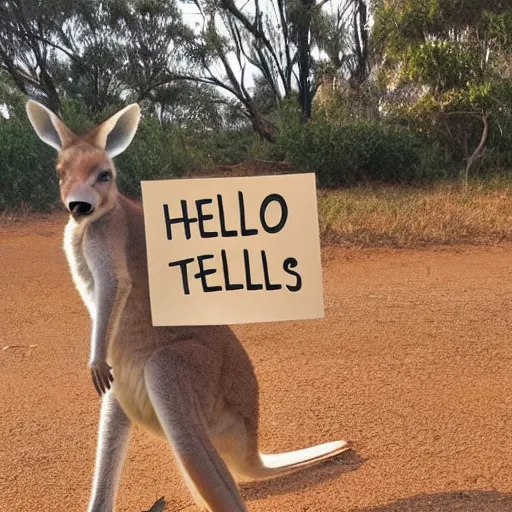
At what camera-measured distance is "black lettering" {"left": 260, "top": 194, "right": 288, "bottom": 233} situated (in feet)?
6.95

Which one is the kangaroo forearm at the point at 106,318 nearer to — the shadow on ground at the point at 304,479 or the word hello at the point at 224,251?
the word hello at the point at 224,251

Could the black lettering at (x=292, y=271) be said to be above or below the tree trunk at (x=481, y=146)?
above

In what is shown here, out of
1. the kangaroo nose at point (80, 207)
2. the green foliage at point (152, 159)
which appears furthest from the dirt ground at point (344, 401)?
the green foliage at point (152, 159)

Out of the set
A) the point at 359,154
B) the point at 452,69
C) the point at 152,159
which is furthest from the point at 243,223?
the point at 452,69

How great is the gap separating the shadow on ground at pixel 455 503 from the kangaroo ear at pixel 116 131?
1822 mm

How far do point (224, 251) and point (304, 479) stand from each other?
1.42 metres

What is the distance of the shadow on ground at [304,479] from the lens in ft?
9.82

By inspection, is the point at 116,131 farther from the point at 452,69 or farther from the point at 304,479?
the point at 452,69

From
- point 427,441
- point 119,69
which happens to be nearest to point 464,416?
point 427,441

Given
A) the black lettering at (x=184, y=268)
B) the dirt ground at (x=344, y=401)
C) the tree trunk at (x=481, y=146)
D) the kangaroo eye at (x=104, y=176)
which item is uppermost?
the kangaroo eye at (x=104, y=176)

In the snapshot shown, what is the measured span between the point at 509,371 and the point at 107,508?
9.04 ft

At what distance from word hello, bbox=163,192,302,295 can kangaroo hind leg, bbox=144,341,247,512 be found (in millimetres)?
288

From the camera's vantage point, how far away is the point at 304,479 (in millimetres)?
3051

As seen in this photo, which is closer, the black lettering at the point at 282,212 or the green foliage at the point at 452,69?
the black lettering at the point at 282,212
